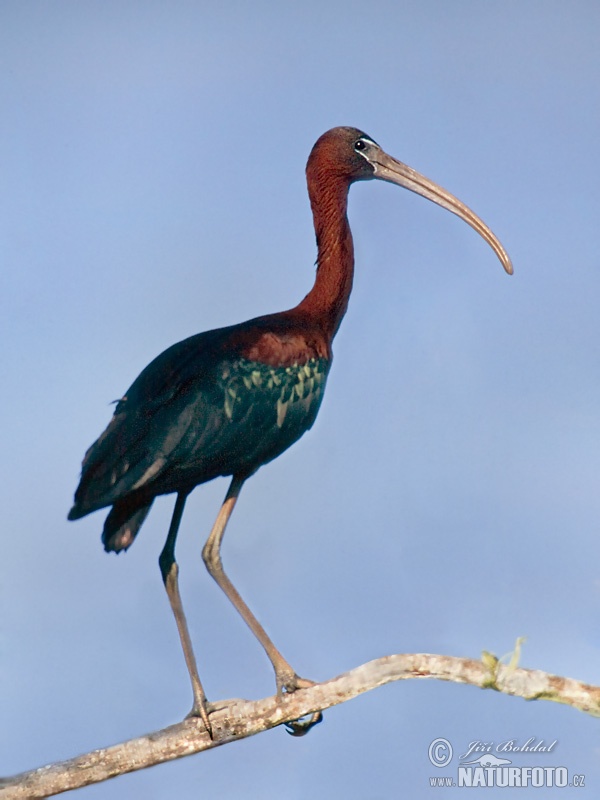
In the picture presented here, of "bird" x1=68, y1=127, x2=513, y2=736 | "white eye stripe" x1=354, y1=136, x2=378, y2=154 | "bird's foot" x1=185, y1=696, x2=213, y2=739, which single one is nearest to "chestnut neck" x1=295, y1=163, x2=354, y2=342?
"bird" x1=68, y1=127, x2=513, y2=736

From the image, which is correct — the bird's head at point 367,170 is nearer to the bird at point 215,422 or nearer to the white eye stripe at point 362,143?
the white eye stripe at point 362,143

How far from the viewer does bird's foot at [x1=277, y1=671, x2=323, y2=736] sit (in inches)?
248

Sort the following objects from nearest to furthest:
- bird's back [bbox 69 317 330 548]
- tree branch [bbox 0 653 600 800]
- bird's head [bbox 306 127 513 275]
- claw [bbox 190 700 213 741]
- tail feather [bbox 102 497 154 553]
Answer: tree branch [bbox 0 653 600 800]
claw [bbox 190 700 213 741]
bird's back [bbox 69 317 330 548]
tail feather [bbox 102 497 154 553]
bird's head [bbox 306 127 513 275]

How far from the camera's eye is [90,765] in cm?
565

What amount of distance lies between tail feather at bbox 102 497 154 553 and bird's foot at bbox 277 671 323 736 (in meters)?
1.09

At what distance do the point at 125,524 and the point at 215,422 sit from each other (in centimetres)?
75

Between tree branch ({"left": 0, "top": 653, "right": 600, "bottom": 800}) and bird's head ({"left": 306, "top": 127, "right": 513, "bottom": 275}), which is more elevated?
bird's head ({"left": 306, "top": 127, "right": 513, "bottom": 275})

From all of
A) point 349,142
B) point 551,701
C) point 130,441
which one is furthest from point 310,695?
point 349,142

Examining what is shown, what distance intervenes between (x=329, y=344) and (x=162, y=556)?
155 cm

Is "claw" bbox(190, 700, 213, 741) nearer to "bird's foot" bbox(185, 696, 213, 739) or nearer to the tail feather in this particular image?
"bird's foot" bbox(185, 696, 213, 739)

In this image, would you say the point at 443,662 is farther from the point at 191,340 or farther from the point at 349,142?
the point at 349,142

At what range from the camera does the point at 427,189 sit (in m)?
7.79

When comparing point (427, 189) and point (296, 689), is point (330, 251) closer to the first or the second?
point (427, 189)

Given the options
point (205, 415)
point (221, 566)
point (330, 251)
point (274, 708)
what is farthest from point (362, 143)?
point (274, 708)
